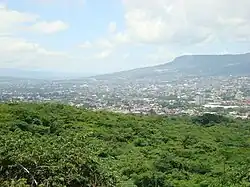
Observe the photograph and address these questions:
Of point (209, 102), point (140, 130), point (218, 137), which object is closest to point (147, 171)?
point (140, 130)

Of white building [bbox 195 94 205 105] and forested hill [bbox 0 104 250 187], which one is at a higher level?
forested hill [bbox 0 104 250 187]

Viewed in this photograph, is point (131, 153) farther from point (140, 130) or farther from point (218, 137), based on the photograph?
point (218, 137)

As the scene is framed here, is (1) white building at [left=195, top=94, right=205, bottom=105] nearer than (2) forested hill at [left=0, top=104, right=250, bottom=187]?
No

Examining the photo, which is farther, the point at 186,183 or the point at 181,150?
the point at 181,150

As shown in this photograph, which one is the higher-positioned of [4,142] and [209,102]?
[4,142]

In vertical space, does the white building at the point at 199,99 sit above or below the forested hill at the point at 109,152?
below

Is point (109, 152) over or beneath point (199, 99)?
over

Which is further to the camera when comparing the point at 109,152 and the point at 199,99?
the point at 199,99

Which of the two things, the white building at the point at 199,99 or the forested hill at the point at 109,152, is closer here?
the forested hill at the point at 109,152
